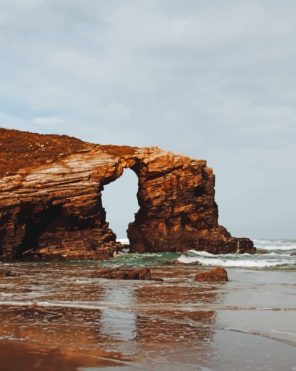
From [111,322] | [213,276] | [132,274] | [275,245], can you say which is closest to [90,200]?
[132,274]

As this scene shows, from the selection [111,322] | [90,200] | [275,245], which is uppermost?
[90,200]

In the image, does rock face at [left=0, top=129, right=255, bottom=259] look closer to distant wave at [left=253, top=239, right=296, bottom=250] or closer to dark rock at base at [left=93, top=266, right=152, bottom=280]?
dark rock at base at [left=93, top=266, right=152, bottom=280]

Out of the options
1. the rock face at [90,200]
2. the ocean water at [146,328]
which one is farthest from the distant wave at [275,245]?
the ocean water at [146,328]

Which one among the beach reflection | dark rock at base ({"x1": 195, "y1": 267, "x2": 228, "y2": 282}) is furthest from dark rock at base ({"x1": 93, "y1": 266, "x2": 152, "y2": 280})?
the beach reflection

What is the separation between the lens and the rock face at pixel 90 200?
33.6 m

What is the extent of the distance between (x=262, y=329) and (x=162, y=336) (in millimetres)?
1799

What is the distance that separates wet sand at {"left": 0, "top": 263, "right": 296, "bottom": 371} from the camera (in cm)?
569

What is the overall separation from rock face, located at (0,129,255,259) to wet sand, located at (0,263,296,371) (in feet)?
64.7

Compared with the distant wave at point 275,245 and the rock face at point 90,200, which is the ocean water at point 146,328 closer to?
the rock face at point 90,200

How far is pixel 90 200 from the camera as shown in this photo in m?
34.9

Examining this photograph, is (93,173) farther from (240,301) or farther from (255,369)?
(255,369)

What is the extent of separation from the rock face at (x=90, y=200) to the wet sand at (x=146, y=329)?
1973cm

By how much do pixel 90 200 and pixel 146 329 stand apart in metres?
27.4

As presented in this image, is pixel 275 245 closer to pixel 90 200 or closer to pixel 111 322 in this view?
pixel 90 200
